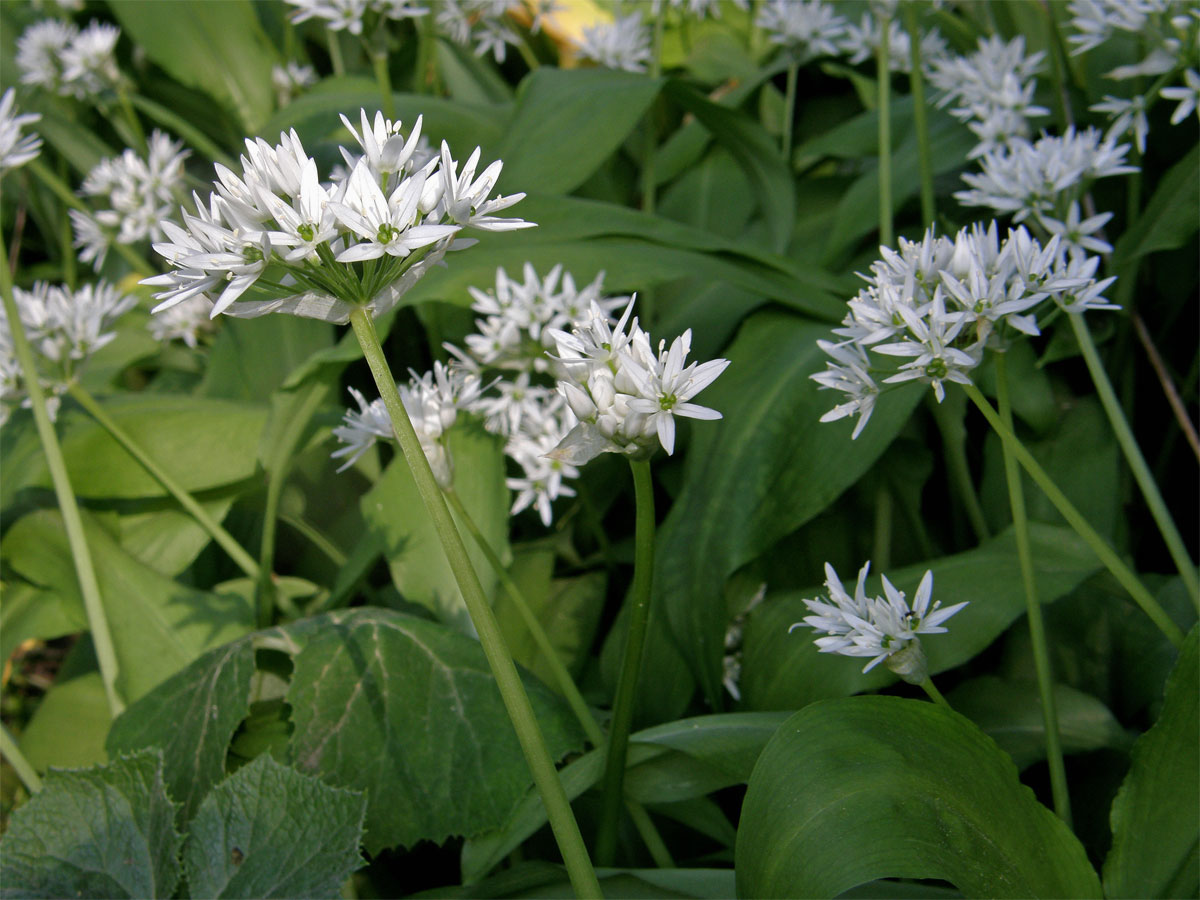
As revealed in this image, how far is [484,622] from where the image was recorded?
768mm

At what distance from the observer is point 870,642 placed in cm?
91

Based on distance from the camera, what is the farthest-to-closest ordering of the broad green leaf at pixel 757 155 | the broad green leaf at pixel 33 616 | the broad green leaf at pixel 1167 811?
the broad green leaf at pixel 757 155 < the broad green leaf at pixel 33 616 < the broad green leaf at pixel 1167 811

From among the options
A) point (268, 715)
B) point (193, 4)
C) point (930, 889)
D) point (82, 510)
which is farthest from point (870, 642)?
point (193, 4)

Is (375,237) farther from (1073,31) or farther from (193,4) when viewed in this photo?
(193,4)

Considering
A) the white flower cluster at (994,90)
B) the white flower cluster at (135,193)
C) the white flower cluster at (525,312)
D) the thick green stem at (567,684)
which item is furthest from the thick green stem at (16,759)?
the white flower cluster at (994,90)

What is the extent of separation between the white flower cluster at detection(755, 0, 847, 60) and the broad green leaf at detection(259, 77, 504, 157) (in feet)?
2.04

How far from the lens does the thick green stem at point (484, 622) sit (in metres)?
0.75

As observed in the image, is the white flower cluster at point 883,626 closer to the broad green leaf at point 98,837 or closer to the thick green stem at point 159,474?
the broad green leaf at point 98,837

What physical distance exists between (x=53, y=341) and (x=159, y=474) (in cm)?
27

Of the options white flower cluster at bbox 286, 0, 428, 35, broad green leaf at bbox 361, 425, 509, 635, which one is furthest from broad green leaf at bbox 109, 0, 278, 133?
broad green leaf at bbox 361, 425, 509, 635

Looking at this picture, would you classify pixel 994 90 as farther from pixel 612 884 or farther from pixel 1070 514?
pixel 612 884

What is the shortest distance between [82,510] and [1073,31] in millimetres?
2137

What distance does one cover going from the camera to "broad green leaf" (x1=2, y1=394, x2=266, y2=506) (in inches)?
63.1

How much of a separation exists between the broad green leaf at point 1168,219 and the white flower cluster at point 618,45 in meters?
1.27
